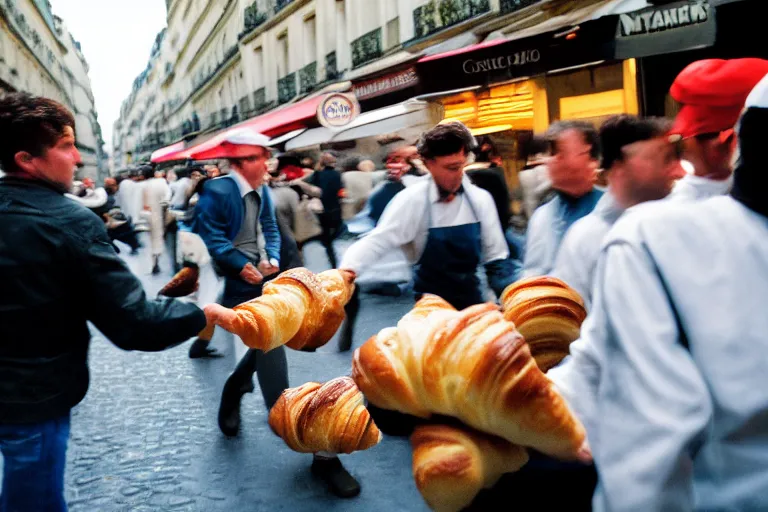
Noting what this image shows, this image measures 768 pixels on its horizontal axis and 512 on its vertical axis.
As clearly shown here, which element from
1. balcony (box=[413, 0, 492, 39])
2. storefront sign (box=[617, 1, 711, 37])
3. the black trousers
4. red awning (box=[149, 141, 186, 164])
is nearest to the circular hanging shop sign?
balcony (box=[413, 0, 492, 39])

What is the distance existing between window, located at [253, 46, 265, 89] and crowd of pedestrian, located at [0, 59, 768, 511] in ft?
92.2

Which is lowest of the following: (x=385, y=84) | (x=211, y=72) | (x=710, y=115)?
(x=710, y=115)

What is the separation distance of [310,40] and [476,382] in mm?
26284

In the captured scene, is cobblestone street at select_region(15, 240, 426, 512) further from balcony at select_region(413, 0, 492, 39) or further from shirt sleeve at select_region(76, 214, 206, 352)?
balcony at select_region(413, 0, 492, 39)

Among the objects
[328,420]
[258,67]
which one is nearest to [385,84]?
[328,420]

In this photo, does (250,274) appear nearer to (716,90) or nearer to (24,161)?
(24,161)

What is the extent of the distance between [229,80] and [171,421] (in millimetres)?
36835

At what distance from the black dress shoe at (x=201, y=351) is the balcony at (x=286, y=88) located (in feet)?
71.7

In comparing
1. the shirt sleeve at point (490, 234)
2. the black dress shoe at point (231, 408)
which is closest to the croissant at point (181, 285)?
the black dress shoe at point (231, 408)

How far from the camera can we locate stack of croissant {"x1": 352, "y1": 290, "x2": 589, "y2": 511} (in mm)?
1251

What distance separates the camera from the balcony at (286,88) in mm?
27359

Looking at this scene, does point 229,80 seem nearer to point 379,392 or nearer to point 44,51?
point 44,51

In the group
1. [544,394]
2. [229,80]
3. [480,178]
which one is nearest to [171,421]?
[480,178]

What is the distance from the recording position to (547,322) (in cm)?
180
